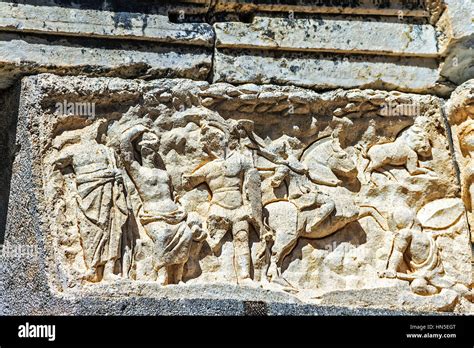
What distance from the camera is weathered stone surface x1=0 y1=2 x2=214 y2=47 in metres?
6.58

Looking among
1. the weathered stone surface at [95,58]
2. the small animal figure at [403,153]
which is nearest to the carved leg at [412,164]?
the small animal figure at [403,153]

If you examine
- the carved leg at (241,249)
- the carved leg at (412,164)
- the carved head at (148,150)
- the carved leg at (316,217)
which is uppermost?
the carved head at (148,150)

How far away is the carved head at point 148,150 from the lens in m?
6.57

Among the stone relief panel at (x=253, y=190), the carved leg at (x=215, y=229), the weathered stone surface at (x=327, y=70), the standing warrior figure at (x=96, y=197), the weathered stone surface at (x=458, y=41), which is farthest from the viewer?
the weathered stone surface at (x=458, y=41)

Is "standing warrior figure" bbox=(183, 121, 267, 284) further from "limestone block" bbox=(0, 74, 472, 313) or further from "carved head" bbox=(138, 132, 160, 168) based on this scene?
"carved head" bbox=(138, 132, 160, 168)

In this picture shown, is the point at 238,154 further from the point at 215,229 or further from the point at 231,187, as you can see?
the point at 215,229

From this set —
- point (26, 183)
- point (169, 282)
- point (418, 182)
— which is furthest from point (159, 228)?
point (418, 182)

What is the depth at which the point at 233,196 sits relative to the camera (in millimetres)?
6594

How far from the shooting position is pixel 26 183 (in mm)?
6465

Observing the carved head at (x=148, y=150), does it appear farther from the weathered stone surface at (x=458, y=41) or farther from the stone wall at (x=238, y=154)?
the weathered stone surface at (x=458, y=41)

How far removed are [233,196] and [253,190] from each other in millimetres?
128

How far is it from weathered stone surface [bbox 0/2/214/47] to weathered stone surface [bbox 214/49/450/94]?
0.21 metres

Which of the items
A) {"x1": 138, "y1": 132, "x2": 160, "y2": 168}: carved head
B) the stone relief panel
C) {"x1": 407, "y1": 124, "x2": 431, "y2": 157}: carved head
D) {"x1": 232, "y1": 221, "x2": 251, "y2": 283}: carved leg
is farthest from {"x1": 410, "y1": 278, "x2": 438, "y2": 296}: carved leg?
{"x1": 138, "y1": 132, "x2": 160, "y2": 168}: carved head

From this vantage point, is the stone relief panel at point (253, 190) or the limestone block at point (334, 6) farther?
the limestone block at point (334, 6)
